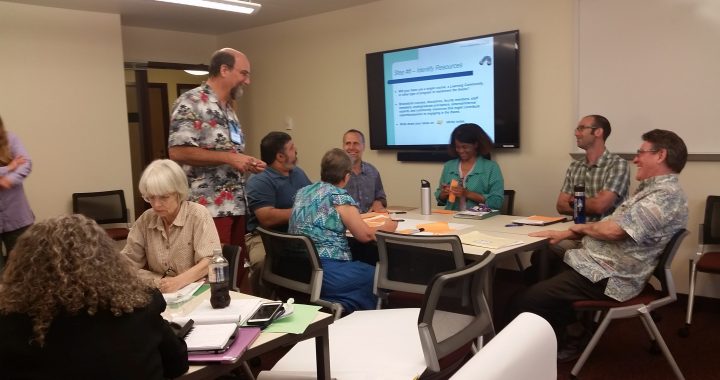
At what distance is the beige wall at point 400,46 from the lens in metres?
4.34

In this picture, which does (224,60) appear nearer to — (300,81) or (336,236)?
(336,236)

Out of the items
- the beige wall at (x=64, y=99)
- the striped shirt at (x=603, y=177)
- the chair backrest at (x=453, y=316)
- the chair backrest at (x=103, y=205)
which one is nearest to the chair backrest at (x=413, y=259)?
the chair backrest at (x=453, y=316)

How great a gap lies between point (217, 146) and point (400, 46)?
2.98 metres

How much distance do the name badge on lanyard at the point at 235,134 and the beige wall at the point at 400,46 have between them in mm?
2609

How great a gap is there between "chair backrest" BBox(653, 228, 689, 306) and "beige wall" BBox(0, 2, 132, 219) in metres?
5.13

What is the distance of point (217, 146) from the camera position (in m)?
2.76

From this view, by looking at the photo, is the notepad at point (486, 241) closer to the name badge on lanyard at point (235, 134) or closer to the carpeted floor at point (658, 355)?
the carpeted floor at point (658, 355)

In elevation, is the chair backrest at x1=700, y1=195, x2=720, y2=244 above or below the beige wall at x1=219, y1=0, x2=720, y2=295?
below

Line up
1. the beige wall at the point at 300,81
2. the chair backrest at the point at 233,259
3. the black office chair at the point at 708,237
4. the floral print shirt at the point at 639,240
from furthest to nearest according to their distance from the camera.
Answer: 1. the beige wall at the point at 300,81
2. the black office chair at the point at 708,237
3. the floral print shirt at the point at 639,240
4. the chair backrest at the point at 233,259

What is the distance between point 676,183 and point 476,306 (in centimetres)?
129

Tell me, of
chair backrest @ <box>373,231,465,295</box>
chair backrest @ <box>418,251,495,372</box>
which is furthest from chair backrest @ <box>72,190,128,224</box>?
chair backrest @ <box>418,251,495,372</box>

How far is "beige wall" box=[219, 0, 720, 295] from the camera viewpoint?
434cm

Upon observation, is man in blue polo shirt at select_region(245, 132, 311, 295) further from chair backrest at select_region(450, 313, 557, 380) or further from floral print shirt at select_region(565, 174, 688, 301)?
chair backrest at select_region(450, 313, 557, 380)

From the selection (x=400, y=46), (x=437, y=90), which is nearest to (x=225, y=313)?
(x=437, y=90)
